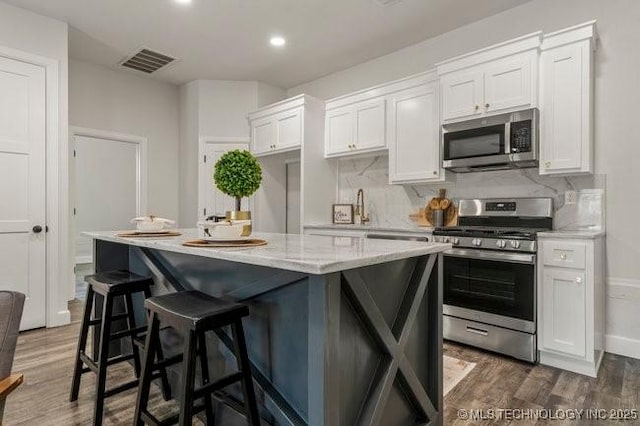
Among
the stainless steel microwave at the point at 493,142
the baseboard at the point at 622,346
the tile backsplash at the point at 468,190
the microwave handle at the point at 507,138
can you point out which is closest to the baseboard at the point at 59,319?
the tile backsplash at the point at 468,190

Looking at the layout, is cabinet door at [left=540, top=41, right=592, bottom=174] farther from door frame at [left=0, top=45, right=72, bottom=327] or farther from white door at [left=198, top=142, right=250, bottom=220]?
door frame at [left=0, top=45, right=72, bottom=327]

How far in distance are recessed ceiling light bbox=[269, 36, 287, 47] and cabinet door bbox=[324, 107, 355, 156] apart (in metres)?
0.96

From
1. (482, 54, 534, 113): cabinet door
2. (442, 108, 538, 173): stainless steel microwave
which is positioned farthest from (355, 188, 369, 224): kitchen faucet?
(482, 54, 534, 113): cabinet door

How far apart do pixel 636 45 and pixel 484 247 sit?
1929 millimetres

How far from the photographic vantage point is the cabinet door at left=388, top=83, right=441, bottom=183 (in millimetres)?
3609

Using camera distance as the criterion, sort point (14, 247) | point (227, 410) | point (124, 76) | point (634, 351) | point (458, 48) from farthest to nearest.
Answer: point (124, 76), point (458, 48), point (14, 247), point (634, 351), point (227, 410)

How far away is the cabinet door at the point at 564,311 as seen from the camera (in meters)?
2.54

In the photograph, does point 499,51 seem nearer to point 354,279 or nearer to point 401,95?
point 401,95

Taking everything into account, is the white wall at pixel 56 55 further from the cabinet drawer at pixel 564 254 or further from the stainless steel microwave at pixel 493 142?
the cabinet drawer at pixel 564 254

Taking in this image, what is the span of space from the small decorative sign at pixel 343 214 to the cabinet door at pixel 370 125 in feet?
2.55

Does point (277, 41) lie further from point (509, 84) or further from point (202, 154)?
point (509, 84)

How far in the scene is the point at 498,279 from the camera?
2887mm

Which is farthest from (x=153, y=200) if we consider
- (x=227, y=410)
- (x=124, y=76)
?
(x=227, y=410)

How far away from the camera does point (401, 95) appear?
3.87m
